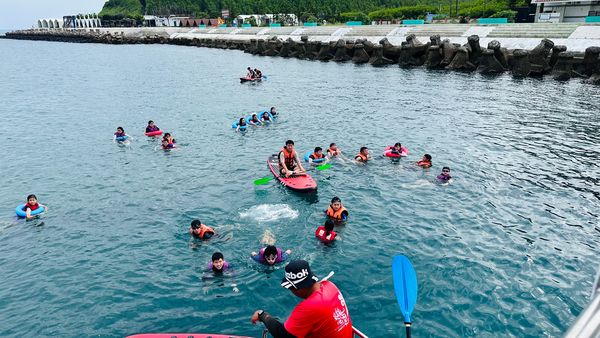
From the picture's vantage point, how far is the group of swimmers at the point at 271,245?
45.1ft

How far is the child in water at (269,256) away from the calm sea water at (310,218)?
403mm

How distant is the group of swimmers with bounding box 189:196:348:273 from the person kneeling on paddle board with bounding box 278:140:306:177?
3.04 meters

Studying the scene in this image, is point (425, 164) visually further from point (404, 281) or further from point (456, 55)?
point (456, 55)

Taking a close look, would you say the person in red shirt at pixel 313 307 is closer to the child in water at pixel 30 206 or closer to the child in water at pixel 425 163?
the child in water at pixel 30 206

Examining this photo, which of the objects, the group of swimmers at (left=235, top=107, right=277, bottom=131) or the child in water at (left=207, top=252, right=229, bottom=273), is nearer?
the child in water at (left=207, top=252, right=229, bottom=273)

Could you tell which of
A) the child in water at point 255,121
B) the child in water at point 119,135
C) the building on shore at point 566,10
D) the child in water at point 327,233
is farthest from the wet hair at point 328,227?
the building on shore at point 566,10

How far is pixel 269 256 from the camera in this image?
13.9 metres

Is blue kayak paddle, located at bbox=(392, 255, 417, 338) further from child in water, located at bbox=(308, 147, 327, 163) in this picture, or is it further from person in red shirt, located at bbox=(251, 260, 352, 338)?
child in water, located at bbox=(308, 147, 327, 163)

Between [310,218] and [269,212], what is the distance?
1.91m

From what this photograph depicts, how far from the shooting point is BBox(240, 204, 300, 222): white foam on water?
1780 cm

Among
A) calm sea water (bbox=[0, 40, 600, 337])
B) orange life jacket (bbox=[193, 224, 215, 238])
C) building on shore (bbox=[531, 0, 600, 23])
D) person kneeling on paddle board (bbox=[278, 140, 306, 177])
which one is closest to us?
calm sea water (bbox=[0, 40, 600, 337])

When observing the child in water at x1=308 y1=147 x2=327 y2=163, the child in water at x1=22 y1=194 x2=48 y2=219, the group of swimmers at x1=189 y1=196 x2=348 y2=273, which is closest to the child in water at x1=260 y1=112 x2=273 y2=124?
the child in water at x1=308 y1=147 x2=327 y2=163

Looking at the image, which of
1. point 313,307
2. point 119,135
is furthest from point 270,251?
point 119,135

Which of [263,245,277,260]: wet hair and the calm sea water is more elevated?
[263,245,277,260]: wet hair
